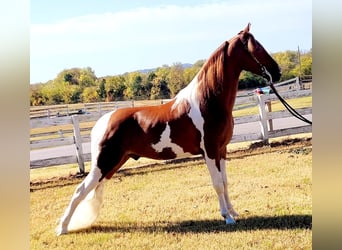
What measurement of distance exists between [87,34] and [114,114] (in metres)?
0.43

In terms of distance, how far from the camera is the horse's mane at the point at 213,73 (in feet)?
7.13

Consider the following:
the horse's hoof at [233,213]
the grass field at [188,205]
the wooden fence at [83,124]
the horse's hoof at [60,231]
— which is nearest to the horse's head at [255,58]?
the wooden fence at [83,124]

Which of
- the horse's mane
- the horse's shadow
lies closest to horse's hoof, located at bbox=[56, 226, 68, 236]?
the horse's shadow

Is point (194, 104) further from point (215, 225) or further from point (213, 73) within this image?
point (215, 225)

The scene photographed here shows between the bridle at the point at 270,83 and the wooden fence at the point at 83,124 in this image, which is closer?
the bridle at the point at 270,83

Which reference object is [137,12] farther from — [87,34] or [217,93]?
[217,93]

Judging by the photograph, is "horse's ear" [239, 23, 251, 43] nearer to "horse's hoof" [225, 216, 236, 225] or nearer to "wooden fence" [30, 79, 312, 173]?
"wooden fence" [30, 79, 312, 173]

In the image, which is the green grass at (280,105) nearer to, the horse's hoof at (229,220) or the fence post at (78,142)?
the horse's hoof at (229,220)

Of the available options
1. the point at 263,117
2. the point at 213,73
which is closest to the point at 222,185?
the point at 263,117

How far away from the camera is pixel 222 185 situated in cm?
219

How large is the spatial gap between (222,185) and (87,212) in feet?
2.25

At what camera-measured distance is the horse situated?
218 centimetres

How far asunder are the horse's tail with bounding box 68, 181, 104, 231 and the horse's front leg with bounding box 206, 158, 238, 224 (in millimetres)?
563

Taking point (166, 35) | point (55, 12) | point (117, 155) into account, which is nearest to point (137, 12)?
point (166, 35)
